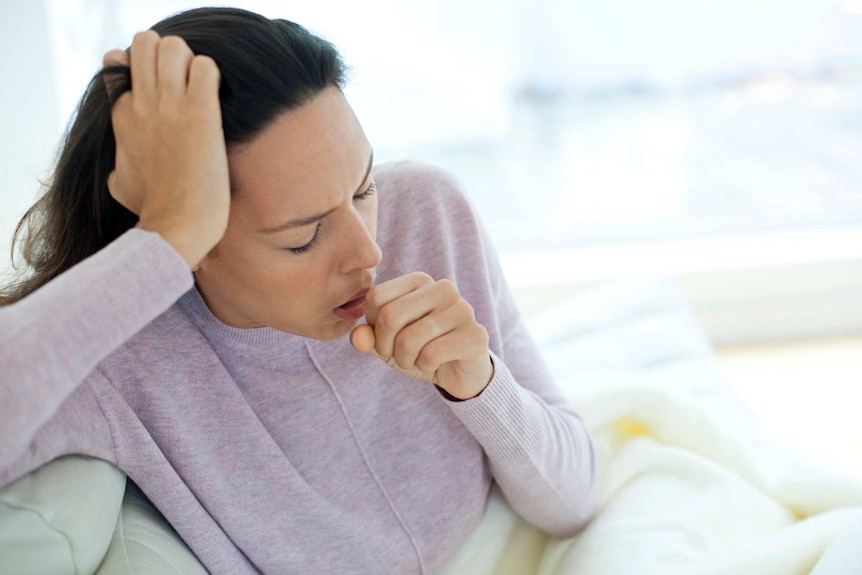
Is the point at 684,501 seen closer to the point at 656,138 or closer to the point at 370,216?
the point at 370,216

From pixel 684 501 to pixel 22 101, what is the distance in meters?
1.56

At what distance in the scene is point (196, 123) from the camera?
2.99 feet

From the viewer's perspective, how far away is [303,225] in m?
1.01

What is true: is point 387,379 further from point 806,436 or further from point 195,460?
point 806,436

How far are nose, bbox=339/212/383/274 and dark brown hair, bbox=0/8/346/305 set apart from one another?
0.49ft

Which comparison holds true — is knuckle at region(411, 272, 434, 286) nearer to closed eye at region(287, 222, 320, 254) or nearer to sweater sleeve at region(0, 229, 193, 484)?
closed eye at region(287, 222, 320, 254)

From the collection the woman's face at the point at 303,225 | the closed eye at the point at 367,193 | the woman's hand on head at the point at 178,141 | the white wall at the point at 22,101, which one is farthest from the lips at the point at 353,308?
the white wall at the point at 22,101

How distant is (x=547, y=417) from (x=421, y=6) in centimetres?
185

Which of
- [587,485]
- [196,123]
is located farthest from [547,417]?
[196,123]

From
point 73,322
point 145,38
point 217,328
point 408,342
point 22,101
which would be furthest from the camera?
point 22,101

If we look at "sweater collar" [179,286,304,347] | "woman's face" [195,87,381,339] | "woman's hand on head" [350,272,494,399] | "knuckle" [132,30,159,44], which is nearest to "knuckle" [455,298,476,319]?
"woman's hand on head" [350,272,494,399]

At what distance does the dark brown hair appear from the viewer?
0.97m

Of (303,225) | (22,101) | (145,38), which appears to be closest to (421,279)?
(303,225)

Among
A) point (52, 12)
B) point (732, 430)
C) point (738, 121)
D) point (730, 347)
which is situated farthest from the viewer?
point (738, 121)
